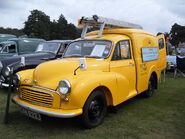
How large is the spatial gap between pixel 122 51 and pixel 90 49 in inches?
31.8

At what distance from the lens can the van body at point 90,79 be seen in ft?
10.9

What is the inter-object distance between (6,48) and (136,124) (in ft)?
27.2

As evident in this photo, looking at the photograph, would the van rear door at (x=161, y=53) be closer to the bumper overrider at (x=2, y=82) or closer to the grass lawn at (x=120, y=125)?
the grass lawn at (x=120, y=125)

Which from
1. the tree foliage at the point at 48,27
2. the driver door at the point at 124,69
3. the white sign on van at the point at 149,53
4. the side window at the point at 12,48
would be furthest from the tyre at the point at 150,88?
the tree foliage at the point at 48,27

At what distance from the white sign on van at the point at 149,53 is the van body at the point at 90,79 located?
3cm

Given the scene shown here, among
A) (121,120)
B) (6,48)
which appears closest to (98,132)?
(121,120)

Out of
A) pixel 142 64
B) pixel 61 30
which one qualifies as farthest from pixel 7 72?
pixel 61 30

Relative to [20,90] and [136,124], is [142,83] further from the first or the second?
[20,90]

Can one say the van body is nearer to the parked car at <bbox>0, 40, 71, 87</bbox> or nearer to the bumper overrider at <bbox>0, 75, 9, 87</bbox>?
the parked car at <bbox>0, 40, 71, 87</bbox>

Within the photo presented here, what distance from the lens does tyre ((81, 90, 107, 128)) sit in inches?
138

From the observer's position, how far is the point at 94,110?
3779 millimetres

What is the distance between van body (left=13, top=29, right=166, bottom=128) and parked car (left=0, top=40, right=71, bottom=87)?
2.00 meters

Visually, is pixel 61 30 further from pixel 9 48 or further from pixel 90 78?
pixel 90 78

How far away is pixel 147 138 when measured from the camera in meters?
3.42
